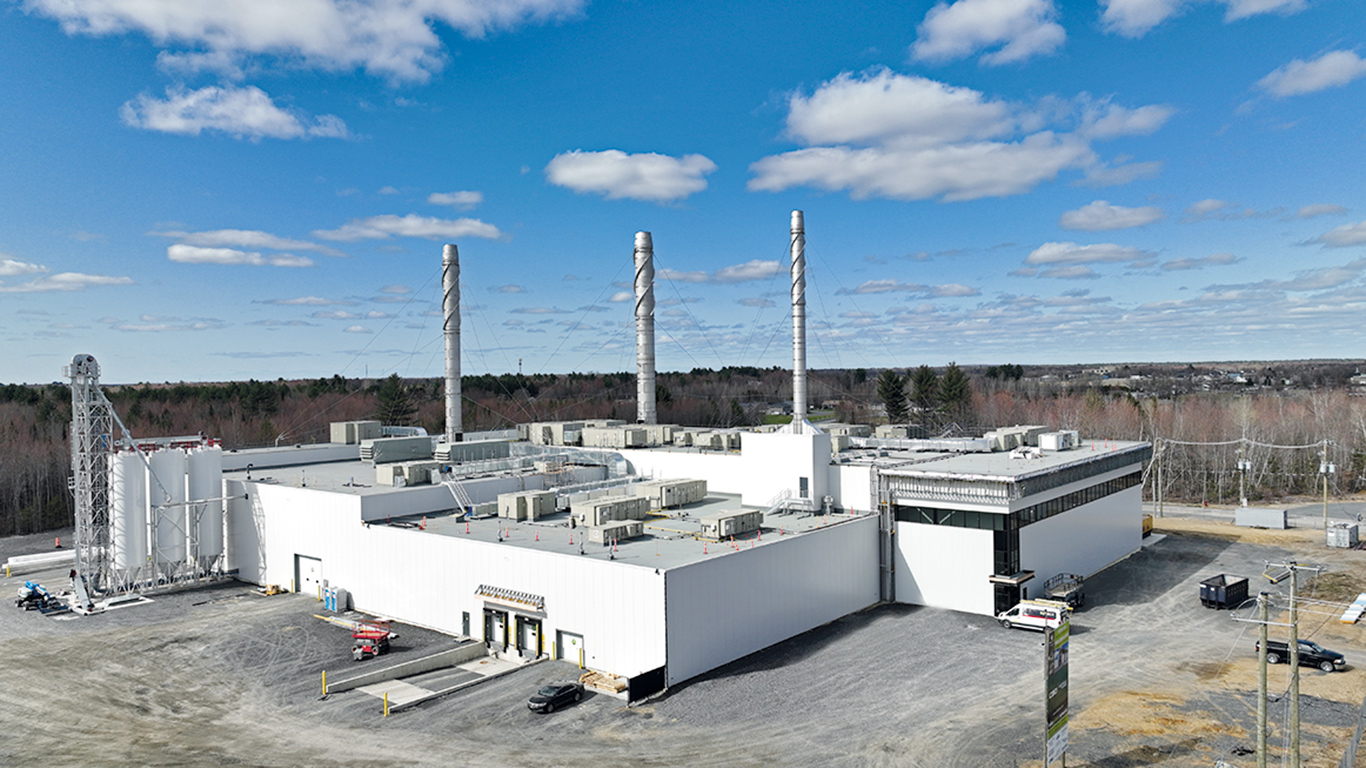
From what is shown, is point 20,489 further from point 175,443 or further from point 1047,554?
point 1047,554

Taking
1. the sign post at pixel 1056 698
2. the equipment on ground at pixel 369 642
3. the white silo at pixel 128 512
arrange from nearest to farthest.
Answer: the sign post at pixel 1056 698 < the equipment on ground at pixel 369 642 < the white silo at pixel 128 512

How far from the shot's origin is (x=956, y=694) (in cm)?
3266

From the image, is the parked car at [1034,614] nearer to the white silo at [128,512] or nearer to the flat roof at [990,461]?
the flat roof at [990,461]

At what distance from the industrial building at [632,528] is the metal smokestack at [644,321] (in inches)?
464

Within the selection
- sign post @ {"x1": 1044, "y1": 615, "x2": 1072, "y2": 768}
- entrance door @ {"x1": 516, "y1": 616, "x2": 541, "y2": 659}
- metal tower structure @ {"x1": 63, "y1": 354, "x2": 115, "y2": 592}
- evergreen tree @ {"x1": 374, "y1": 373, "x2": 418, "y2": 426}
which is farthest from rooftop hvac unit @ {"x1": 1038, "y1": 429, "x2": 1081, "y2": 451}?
evergreen tree @ {"x1": 374, "y1": 373, "x2": 418, "y2": 426}

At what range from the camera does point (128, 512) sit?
52438 mm

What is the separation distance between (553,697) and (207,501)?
121ft

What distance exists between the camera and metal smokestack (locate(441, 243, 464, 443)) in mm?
76125

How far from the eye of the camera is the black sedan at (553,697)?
31297 mm

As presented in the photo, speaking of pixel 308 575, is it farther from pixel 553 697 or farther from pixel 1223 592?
pixel 1223 592

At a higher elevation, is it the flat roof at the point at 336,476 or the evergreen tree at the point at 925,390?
the evergreen tree at the point at 925,390

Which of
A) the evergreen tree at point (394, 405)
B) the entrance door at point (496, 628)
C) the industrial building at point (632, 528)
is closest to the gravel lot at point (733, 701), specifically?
the industrial building at point (632, 528)

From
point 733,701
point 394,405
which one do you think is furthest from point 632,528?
point 394,405

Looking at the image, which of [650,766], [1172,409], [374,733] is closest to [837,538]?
[650,766]
